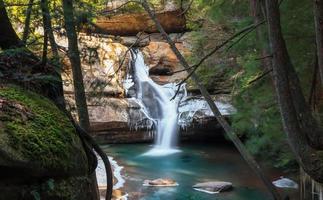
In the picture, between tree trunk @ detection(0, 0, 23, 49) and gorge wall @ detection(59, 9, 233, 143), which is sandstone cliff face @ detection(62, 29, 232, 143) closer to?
gorge wall @ detection(59, 9, 233, 143)

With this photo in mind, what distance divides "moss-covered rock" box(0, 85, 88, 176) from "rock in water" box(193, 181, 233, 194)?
797 centimetres

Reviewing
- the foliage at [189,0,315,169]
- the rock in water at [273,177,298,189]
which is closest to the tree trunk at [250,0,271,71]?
the foliage at [189,0,315,169]

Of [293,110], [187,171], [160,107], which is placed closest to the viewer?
[293,110]

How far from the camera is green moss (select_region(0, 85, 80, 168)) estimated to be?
2.21m

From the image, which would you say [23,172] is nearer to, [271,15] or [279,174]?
[271,15]

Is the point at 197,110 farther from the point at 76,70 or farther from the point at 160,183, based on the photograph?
the point at 76,70

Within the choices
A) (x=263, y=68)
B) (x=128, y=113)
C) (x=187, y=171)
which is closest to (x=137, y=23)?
(x=128, y=113)

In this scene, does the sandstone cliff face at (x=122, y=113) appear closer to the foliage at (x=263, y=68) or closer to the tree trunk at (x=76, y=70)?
the foliage at (x=263, y=68)

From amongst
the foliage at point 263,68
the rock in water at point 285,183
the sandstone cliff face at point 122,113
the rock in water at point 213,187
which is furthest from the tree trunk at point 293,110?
the sandstone cliff face at point 122,113

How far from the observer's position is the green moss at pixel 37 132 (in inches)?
86.9

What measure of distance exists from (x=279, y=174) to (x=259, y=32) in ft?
21.2

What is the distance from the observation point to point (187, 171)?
41.4 feet

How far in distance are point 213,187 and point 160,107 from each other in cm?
691

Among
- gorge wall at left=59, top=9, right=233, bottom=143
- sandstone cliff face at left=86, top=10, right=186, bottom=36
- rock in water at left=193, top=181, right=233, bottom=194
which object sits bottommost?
rock in water at left=193, top=181, right=233, bottom=194
